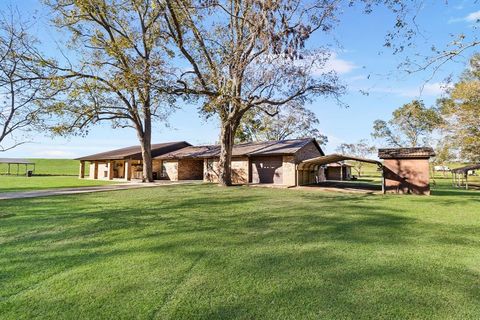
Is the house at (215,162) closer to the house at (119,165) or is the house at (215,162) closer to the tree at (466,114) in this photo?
the house at (119,165)

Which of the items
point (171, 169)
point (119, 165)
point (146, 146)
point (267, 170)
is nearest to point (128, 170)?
point (171, 169)

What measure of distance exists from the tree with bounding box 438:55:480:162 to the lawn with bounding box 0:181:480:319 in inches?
880

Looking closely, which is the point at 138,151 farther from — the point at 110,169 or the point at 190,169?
the point at 190,169

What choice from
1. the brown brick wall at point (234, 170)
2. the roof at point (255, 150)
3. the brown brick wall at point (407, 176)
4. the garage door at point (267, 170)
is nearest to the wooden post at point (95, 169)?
the roof at point (255, 150)

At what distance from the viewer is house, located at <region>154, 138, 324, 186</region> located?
21406 millimetres

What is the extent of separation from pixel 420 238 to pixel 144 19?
2211 cm

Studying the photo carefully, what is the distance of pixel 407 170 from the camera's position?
16.0 meters

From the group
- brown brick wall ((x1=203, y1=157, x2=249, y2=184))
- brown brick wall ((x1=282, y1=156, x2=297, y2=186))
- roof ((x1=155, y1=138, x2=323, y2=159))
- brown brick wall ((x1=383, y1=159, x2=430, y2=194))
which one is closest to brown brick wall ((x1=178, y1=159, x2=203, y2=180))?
roof ((x1=155, y1=138, x2=323, y2=159))

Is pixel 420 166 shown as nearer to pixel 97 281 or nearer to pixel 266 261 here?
pixel 266 261

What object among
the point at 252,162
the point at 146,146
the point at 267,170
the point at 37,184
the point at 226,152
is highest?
the point at 146,146

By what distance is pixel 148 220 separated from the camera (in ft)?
25.1

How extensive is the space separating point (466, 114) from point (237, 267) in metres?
29.5

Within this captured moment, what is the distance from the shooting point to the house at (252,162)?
843 inches

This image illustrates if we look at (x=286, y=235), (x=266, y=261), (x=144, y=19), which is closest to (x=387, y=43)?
(x=286, y=235)
